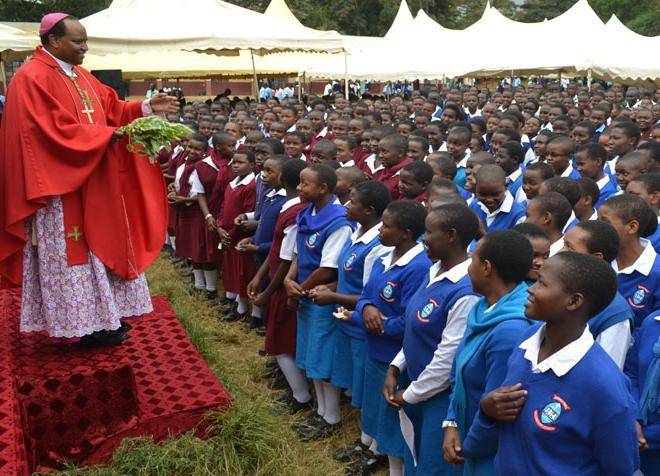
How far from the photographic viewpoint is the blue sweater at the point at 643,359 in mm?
2729

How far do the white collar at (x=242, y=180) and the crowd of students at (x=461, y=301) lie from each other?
14 mm

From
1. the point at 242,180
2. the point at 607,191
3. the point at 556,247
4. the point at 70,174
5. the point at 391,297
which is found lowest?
the point at 242,180

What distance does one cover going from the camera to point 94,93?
432 centimetres

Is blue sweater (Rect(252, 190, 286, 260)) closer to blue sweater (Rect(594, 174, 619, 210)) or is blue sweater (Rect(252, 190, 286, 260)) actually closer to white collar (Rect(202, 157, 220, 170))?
white collar (Rect(202, 157, 220, 170))

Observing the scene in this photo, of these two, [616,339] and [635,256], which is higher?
[635,256]

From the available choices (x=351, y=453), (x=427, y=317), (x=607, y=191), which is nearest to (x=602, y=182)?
(x=607, y=191)

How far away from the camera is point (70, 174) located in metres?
3.98

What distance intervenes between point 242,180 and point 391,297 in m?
3.40

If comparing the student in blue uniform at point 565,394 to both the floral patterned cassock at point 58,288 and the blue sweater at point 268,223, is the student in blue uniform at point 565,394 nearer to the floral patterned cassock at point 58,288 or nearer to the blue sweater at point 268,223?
the floral patterned cassock at point 58,288

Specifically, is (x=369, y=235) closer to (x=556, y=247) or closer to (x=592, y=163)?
(x=556, y=247)

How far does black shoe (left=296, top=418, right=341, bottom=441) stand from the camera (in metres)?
4.53

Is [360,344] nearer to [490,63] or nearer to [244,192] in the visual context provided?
[244,192]

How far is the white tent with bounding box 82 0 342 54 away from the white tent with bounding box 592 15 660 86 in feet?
22.8

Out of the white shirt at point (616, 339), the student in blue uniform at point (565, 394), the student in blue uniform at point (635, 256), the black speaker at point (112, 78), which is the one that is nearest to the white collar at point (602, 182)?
the student in blue uniform at point (635, 256)
